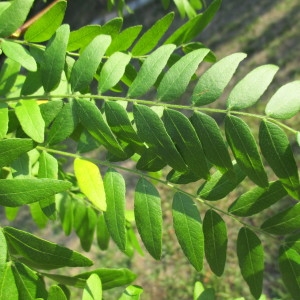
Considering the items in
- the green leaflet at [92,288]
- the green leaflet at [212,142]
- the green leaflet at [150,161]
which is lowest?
the green leaflet at [92,288]

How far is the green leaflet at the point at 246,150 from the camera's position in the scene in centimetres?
101

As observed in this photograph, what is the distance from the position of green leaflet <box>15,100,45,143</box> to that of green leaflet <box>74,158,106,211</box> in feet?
0.48

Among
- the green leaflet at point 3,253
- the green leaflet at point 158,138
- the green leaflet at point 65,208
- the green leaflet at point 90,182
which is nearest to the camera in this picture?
the green leaflet at point 3,253

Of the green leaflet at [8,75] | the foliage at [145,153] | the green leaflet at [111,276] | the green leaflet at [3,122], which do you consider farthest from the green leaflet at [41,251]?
the green leaflet at [8,75]

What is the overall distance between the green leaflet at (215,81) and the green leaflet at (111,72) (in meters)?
0.19

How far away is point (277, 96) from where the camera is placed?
1.04 m

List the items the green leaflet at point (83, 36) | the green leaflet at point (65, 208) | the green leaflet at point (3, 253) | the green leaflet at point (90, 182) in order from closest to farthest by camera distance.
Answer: the green leaflet at point (3, 253), the green leaflet at point (90, 182), the green leaflet at point (83, 36), the green leaflet at point (65, 208)

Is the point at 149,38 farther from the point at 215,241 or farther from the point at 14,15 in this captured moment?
the point at 215,241

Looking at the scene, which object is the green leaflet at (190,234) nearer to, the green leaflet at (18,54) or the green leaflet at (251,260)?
the green leaflet at (251,260)

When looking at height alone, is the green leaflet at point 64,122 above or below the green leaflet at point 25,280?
above

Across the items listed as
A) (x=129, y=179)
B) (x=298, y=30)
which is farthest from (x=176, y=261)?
Result: (x=298, y=30)

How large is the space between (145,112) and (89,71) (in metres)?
0.18

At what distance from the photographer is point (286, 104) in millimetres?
1026

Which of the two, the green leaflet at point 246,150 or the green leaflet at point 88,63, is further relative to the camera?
the green leaflet at point 88,63
